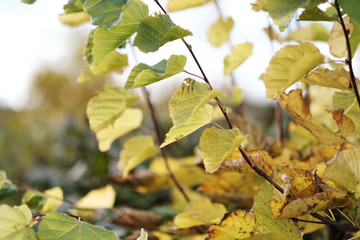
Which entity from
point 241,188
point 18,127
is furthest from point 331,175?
point 18,127

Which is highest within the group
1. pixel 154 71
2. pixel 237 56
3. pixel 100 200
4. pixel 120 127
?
pixel 154 71

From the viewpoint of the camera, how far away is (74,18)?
76cm

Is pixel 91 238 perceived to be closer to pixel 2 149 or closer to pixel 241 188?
pixel 241 188

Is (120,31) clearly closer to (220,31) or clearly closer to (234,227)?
(234,227)

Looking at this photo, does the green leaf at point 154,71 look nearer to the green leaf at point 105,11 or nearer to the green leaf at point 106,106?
the green leaf at point 105,11

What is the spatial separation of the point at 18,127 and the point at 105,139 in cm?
307

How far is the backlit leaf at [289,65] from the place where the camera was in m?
0.41

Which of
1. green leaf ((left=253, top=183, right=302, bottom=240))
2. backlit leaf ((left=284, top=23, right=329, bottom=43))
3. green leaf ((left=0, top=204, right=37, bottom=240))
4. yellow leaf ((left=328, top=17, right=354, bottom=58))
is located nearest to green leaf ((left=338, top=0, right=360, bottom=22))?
yellow leaf ((left=328, top=17, right=354, bottom=58))

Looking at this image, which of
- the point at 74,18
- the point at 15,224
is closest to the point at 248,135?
the point at 15,224

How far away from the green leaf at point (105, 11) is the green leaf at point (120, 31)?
0.05 meters

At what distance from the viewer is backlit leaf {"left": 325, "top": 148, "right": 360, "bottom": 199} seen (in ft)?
1.40

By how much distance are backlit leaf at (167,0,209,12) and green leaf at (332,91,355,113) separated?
1.14 ft

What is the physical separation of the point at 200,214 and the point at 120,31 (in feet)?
1.04

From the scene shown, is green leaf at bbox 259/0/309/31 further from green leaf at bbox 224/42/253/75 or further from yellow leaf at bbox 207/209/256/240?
green leaf at bbox 224/42/253/75
